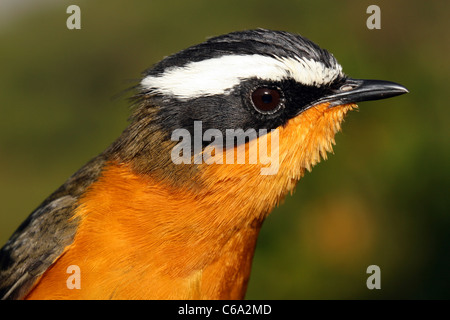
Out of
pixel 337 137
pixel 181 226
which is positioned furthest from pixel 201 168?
pixel 337 137

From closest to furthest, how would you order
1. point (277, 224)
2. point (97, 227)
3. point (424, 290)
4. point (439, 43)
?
point (97, 227), point (424, 290), point (277, 224), point (439, 43)

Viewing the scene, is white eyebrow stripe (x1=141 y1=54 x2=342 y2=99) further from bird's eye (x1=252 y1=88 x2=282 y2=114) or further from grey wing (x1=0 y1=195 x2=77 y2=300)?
grey wing (x1=0 y1=195 x2=77 y2=300)

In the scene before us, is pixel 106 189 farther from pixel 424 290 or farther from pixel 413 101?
pixel 413 101

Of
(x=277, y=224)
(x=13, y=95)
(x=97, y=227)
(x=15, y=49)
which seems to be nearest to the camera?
(x=97, y=227)

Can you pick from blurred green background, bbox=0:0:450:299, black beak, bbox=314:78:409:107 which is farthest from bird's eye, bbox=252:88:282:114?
blurred green background, bbox=0:0:450:299

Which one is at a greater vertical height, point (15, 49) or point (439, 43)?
point (15, 49)

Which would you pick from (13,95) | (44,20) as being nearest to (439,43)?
(13,95)

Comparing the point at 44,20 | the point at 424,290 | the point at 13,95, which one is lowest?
the point at 424,290

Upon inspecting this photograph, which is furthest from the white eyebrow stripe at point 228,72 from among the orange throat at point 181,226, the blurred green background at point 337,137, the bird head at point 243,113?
A: the blurred green background at point 337,137
